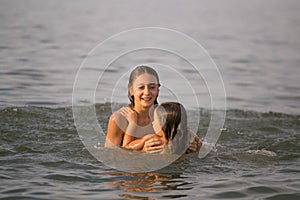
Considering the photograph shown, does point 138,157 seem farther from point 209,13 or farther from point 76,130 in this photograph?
point 209,13

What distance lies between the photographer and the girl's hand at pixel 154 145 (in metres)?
7.48

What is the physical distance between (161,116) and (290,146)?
2216 millimetres

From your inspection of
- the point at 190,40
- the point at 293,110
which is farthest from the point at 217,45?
the point at 293,110

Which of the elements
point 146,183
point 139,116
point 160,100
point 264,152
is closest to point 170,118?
point 139,116

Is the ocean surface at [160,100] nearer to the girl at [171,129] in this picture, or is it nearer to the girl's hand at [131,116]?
the girl at [171,129]

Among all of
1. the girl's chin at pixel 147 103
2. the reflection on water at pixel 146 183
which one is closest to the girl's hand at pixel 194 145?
the girl's chin at pixel 147 103

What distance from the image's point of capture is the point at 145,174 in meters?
6.98

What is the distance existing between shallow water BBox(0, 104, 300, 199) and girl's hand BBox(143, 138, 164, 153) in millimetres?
261

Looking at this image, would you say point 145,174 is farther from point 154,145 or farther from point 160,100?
point 160,100

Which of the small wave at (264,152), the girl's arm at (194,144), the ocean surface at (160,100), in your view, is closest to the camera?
the ocean surface at (160,100)

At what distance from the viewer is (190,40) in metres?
24.0

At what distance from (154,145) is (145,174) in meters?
0.62

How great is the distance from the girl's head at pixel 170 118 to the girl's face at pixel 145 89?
0.21 meters

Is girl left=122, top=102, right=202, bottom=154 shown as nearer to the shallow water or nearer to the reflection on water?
the shallow water
